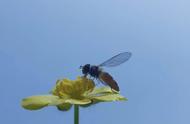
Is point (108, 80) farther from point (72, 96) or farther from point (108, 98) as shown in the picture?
point (108, 98)

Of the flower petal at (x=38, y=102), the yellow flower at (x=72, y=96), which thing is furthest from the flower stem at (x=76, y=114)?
the flower petal at (x=38, y=102)

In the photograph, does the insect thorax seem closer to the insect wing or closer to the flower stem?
the insect wing

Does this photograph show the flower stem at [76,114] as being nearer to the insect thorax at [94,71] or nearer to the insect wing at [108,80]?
the insect wing at [108,80]

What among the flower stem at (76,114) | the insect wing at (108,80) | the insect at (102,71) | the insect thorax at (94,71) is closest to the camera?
the flower stem at (76,114)

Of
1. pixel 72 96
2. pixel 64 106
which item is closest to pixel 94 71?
pixel 72 96

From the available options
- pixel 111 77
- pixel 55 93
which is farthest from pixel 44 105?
pixel 111 77
